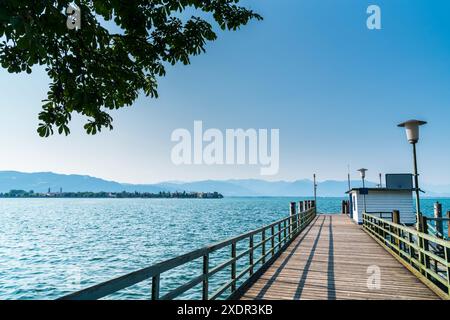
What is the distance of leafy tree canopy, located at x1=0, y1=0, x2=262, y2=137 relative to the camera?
3092 mm

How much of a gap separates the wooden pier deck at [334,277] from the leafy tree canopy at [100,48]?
15.2ft

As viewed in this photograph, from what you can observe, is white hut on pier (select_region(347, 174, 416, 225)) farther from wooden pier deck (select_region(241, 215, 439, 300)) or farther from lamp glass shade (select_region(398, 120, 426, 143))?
lamp glass shade (select_region(398, 120, 426, 143))

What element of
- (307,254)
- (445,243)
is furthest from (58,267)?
(445,243)

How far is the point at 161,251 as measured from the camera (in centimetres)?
2425

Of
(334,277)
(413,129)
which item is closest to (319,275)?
(334,277)

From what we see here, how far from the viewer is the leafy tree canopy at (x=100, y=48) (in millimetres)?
3092

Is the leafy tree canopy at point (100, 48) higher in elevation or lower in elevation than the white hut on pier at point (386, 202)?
higher

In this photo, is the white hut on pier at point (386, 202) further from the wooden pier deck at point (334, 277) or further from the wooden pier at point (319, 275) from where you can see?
the wooden pier at point (319, 275)

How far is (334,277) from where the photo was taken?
25.4 feet

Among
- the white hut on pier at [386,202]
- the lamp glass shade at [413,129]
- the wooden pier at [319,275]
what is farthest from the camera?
the white hut on pier at [386,202]

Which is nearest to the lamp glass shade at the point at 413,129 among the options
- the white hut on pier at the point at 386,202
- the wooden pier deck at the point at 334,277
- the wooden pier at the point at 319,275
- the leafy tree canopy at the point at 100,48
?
the wooden pier at the point at 319,275

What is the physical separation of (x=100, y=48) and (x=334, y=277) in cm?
737

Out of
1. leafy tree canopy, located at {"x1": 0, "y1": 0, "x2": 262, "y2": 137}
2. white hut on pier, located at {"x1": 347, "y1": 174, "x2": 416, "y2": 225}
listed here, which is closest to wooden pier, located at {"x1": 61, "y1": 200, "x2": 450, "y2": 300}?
leafy tree canopy, located at {"x1": 0, "y1": 0, "x2": 262, "y2": 137}

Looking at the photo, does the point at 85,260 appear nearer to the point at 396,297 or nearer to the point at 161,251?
the point at 161,251
